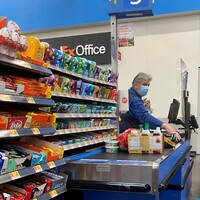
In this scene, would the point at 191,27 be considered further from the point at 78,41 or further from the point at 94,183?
the point at 94,183

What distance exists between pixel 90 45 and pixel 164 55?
2135mm

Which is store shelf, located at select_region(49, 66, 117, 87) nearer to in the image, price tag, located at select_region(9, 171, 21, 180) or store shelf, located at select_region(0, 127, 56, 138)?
store shelf, located at select_region(0, 127, 56, 138)

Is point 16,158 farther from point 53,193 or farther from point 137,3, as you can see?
point 137,3

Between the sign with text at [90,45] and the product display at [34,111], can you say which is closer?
the product display at [34,111]

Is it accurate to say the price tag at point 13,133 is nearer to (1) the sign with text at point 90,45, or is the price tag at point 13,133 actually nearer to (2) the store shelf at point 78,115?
(2) the store shelf at point 78,115

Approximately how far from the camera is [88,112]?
3293 millimetres

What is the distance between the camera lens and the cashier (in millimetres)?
3740

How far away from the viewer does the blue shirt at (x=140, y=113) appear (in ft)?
12.3

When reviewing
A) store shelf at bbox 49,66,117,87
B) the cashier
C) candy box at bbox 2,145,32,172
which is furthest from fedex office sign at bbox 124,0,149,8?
candy box at bbox 2,145,32,172

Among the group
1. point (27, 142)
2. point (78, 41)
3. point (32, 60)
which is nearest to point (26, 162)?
point (27, 142)

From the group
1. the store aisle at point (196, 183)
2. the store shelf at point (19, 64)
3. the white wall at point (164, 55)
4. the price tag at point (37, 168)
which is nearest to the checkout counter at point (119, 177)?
the price tag at point (37, 168)

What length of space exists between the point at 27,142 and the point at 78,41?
23.5ft

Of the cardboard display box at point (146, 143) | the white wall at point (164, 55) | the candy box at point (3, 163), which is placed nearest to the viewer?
the candy box at point (3, 163)

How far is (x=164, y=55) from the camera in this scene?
8.41 metres
